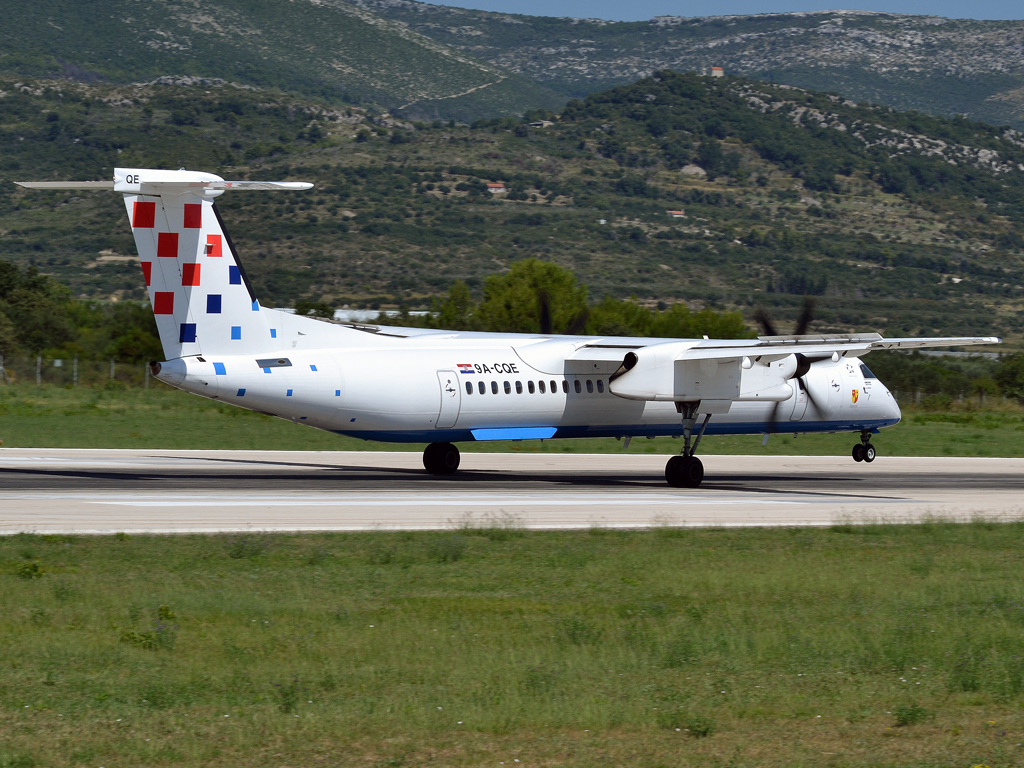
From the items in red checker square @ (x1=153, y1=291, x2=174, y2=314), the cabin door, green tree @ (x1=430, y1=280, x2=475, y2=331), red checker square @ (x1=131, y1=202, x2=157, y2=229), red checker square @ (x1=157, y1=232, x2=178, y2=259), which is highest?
red checker square @ (x1=131, y1=202, x2=157, y2=229)

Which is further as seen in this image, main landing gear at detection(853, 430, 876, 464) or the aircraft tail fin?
main landing gear at detection(853, 430, 876, 464)

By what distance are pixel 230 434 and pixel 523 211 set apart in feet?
385

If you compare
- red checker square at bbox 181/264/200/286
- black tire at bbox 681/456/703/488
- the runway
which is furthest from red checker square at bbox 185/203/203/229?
black tire at bbox 681/456/703/488

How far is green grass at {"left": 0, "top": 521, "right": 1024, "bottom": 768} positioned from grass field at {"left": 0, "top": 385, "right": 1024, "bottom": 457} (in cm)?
2308

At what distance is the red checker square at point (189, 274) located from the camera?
24906 millimetres

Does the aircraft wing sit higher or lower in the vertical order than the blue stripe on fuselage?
higher

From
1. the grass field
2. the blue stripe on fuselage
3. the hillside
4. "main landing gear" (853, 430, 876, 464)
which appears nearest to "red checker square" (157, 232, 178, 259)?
the blue stripe on fuselage

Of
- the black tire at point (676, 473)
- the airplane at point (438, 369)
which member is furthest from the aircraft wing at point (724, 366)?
the black tire at point (676, 473)

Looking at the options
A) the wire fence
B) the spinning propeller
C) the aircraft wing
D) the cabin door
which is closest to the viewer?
the cabin door

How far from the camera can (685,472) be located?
30125 millimetres

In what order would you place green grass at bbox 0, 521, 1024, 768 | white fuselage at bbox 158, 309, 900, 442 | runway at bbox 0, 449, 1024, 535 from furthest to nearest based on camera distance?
white fuselage at bbox 158, 309, 900, 442 < runway at bbox 0, 449, 1024, 535 < green grass at bbox 0, 521, 1024, 768

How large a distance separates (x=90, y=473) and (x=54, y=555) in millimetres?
12006

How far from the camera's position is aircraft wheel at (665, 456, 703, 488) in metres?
Answer: 30.1

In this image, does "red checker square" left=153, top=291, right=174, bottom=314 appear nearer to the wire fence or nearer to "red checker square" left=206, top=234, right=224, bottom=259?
"red checker square" left=206, top=234, right=224, bottom=259
